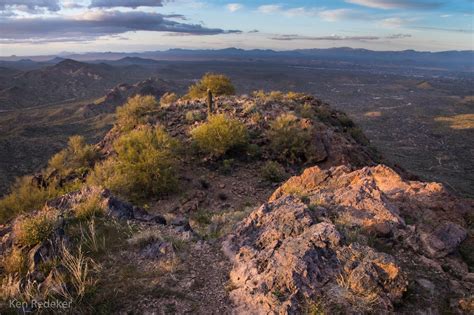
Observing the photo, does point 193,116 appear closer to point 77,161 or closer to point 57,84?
point 77,161

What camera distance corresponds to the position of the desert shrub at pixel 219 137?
1933cm

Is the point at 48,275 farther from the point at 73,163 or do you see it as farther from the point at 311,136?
the point at 73,163

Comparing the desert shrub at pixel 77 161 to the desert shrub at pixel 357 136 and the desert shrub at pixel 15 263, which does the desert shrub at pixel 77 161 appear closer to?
the desert shrub at pixel 15 263

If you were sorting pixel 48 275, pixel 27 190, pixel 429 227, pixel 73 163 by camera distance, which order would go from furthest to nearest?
pixel 73 163 → pixel 27 190 → pixel 429 227 → pixel 48 275

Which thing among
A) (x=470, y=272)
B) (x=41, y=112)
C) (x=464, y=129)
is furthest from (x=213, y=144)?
(x=41, y=112)

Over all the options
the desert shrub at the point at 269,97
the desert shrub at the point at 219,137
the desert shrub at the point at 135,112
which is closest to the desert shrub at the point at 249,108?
the desert shrub at the point at 269,97

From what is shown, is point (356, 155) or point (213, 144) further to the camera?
point (356, 155)

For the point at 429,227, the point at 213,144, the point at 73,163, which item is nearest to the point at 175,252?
the point at 429,227

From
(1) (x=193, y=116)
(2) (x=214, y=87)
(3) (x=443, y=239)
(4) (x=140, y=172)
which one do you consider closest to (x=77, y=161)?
(1) (x=193, y=116)

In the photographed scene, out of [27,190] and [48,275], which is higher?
[48,275]

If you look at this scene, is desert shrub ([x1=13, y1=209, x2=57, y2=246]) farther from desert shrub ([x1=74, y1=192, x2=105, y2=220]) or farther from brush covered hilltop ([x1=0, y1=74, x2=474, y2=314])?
desert shrub ([x1=74, y1=192, x2=105, y2=220])

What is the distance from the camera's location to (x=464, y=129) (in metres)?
84.0

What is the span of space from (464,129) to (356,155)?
7683cm

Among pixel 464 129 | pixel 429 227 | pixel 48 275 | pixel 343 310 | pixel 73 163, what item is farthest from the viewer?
pixel 464 129
